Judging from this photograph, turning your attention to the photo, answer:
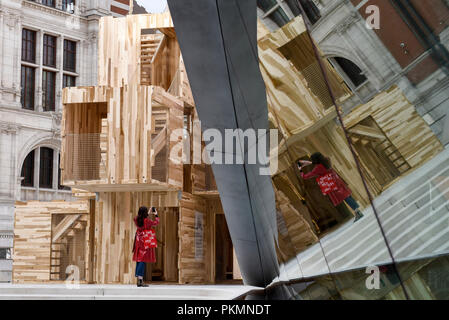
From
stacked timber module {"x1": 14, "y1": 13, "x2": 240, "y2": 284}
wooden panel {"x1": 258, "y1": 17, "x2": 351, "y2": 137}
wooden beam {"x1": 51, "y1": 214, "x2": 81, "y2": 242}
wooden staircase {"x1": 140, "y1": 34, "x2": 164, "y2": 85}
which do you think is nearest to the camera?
wooden panel {"x1": 258, "y1": 17, "x2": 351, "y2": 137}

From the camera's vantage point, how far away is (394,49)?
1.77 m

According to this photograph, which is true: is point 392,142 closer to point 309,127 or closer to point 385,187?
point 385,187

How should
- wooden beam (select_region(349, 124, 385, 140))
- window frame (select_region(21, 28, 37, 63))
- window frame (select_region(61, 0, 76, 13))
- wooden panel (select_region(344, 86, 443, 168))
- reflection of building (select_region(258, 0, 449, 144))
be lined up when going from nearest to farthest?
1. reflection of building (select_region(258, 0, 449, 144))
2. wooden panel (select_region(344, 86, 443, 168))
3. wooden beam (select_region(349, 124, 385, 140))
4. window frame (select_region(21, 28, 37, 63))
5. window frame (select_region(61, 0, 76, 13))

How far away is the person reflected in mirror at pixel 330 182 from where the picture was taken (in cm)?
238

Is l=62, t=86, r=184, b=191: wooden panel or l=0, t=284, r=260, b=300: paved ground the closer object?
l=0, t=284, r=260, b=300: paved ground

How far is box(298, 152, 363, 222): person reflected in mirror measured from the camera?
7.79 feet

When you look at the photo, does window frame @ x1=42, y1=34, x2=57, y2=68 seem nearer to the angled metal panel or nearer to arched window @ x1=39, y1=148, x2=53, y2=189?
arched window @ x1=39, y1=148, x2=53, y2=189

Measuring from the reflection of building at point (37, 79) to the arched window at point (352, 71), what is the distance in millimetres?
29796

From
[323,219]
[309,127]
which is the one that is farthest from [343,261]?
[309,127]

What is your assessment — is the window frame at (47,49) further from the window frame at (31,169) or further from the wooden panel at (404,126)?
the wooden panel at (404,126)

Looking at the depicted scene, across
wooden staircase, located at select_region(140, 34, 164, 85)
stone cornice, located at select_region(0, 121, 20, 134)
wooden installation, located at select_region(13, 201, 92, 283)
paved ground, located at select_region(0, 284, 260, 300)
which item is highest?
stone cornice, located at select_region(0, 121, 20, 134)

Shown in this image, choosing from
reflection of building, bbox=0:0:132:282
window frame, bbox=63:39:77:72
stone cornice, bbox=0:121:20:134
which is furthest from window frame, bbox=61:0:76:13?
stone cornice, bbox=0:121:20:134

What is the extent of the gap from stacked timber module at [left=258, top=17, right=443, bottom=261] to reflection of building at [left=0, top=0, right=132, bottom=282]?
93.1 feet

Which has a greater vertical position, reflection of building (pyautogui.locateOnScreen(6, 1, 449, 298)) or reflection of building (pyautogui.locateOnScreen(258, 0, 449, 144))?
reflection of building (pyautogui.locateOnScreen(6, 1, 449, 298))
